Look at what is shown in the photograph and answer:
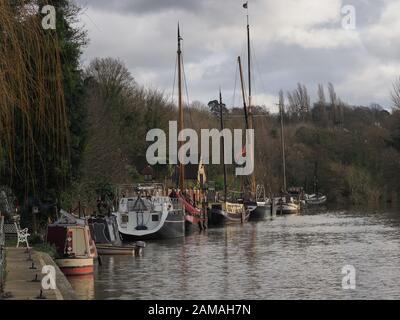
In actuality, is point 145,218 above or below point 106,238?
above

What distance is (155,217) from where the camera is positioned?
43.8 meters

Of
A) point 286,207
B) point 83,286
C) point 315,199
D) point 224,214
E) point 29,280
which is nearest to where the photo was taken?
point 29,280

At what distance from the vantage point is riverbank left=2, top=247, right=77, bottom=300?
14.5 m

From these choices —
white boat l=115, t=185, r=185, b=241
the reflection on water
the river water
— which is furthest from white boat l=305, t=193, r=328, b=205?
the reflection on water

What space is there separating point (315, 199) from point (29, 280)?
292 feet

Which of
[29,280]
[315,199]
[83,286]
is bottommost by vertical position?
[83,286]

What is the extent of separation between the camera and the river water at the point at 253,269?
67.8 feet

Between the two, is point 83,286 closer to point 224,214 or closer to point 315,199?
point 224,214

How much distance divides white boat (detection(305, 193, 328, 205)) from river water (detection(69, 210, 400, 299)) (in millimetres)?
57994

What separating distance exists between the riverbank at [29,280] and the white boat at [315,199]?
81959 millimetres

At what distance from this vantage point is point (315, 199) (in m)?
103

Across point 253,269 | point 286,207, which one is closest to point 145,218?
point 253,269

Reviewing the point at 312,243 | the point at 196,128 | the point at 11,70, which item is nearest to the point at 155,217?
the point at 312,243

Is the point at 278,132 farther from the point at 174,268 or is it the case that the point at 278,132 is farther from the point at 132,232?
the point at 174,268
